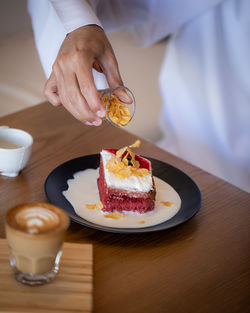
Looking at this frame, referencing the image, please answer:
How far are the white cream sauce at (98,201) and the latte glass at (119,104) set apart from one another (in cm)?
19

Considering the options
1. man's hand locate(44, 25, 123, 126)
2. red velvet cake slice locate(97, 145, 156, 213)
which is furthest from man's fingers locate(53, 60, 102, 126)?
red velvet cake slice locate(97, 145, 156, 213)

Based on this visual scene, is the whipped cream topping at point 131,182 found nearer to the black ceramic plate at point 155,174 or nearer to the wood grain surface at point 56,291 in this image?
the black ceramic plate at point 155,174

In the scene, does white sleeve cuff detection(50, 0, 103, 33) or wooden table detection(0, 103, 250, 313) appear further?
white sleeve cuff detection(50, 0, 103, 33)

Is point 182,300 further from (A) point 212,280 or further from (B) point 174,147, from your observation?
(B) point 174,147

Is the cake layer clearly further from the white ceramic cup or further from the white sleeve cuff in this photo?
the white sleeve cuff

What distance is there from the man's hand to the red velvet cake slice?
0.41 ft

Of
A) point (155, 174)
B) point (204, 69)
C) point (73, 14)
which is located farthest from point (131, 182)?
point (204, 69)

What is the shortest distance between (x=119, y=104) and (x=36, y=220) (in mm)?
447

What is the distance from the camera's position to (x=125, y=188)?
104cm

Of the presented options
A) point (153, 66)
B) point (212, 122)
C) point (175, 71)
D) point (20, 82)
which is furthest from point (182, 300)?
point (153, 66)

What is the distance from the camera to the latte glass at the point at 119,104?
1016 millimetres

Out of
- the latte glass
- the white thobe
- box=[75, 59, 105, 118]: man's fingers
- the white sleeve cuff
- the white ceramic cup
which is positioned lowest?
the white thobe

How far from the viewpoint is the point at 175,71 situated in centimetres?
183

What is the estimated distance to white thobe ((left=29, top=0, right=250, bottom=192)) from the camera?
161 cm
